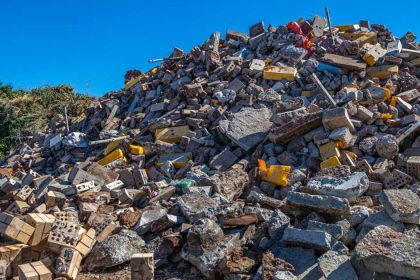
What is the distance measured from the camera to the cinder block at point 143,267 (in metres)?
4.72

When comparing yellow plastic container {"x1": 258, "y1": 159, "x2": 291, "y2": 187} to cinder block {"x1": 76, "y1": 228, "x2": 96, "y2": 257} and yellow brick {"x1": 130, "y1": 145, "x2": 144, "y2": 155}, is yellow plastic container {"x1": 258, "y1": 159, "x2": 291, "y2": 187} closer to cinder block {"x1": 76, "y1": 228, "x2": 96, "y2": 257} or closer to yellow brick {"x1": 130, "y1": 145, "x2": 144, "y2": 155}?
cinder block {"x1": 76, "y1": 228, "x2": 96, "y2": 257}

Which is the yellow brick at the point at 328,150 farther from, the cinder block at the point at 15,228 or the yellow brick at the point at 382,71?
the cinder block at the point at 15,228

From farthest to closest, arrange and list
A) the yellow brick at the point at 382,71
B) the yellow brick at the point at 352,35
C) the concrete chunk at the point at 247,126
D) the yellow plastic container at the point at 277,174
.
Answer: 1. the yellow brick at the point at 352,35
2. the yellow brick at the point at 382,71
3. the concrete chunk at the point at 247,126
4. the yellow plastic container at the point at 277,174

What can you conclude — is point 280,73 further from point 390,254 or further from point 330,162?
point 390,254

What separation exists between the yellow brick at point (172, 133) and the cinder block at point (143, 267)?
5.47 m

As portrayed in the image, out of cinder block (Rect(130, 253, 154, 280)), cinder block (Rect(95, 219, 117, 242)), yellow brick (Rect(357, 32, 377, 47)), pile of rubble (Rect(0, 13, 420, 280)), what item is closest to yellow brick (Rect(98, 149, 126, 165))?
pile of rubble (Rect(0, 13, 420, 280))

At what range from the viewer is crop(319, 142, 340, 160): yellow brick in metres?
7.67

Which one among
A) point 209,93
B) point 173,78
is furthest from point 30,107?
point 209,93

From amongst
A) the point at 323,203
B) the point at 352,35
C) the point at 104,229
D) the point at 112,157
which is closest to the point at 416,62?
the point at 352,35

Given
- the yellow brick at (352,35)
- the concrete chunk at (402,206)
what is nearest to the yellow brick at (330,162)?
the concrete chunk at (402,206)

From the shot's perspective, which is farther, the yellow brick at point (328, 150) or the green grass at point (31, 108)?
the green grass at point (31, 108)

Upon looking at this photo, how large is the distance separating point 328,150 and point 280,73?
3.49 m

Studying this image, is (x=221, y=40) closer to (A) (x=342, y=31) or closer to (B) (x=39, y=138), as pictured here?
(A) (x=342, y=31)

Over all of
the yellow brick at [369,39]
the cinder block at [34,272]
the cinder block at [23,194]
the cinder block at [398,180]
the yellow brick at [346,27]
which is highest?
the yellow brick at [346,27]
